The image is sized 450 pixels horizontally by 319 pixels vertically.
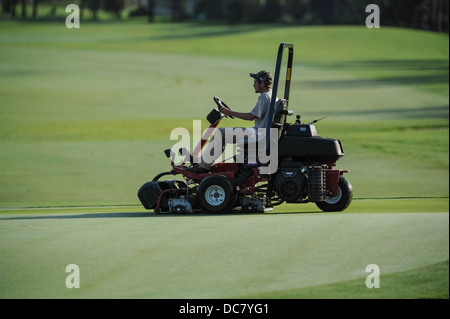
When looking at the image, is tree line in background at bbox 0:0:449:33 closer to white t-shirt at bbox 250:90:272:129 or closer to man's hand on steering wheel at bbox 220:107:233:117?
white t-shirt at bbox 250:90:272:129

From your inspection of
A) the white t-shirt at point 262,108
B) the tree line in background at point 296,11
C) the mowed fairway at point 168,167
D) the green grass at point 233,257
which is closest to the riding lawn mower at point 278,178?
the white t-shirt at point 262,108

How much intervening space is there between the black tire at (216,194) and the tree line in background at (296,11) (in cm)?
8237

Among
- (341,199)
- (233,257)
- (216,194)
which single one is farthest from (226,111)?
(233,257)

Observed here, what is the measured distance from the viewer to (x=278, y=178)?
13141 mm

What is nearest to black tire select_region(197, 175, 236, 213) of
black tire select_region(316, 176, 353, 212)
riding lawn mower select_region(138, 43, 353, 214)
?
riding lawn mower select_region(138, 43, 353, 214)

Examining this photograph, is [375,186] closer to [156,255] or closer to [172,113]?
[156,255]

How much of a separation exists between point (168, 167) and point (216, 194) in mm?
12981

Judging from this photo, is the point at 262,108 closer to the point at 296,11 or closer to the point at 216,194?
the point at 216,194

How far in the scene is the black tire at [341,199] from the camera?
13.6 metres

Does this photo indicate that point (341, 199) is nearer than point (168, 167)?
Yes

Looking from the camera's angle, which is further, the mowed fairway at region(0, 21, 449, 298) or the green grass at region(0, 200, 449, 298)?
the mowed fairway at region(0, 21, 449, 298)

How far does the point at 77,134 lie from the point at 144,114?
7.97 metres

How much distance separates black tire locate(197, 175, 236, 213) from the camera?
13.2 metres
